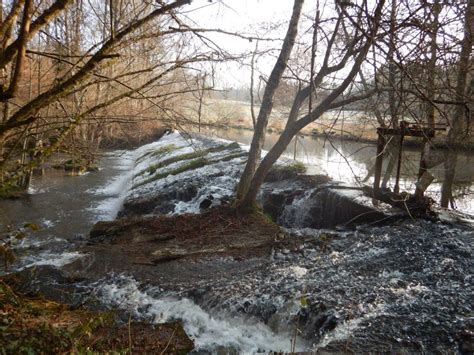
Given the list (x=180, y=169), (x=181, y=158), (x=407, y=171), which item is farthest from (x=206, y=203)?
(x=407, y=171)

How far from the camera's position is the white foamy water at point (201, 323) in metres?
4.40

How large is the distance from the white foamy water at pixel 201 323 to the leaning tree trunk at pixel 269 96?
3.84 meters

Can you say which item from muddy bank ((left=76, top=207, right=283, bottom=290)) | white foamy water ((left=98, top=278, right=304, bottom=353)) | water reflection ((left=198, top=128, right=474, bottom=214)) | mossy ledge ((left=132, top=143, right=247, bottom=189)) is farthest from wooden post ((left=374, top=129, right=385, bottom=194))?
mossy ledge ((left=132, top=143, right=247, bottom=189))

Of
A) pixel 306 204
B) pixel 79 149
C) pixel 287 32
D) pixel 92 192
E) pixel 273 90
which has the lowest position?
pixel 92 192

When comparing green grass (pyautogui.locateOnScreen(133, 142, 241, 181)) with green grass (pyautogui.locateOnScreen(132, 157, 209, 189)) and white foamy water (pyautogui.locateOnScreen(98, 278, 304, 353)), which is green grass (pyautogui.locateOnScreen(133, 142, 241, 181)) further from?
white foamy water (pyautogui.locateOnScreen(98, 278, 304, 353))

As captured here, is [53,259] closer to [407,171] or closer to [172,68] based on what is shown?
[172,68]

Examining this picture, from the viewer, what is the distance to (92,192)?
13445 millimetres

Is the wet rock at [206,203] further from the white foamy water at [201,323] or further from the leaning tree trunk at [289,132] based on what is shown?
the white foamy water at [201,323]

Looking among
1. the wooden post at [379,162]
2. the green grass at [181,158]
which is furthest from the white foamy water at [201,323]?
the green grass at [181,158]

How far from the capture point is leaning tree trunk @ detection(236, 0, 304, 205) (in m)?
7.71

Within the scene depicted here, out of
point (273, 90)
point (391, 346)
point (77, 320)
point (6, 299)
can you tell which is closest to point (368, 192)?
point (273, 90)

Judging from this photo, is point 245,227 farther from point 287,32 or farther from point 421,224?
point 287,32

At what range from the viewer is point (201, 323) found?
4.79 metres

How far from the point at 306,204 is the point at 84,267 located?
17.2 ft
